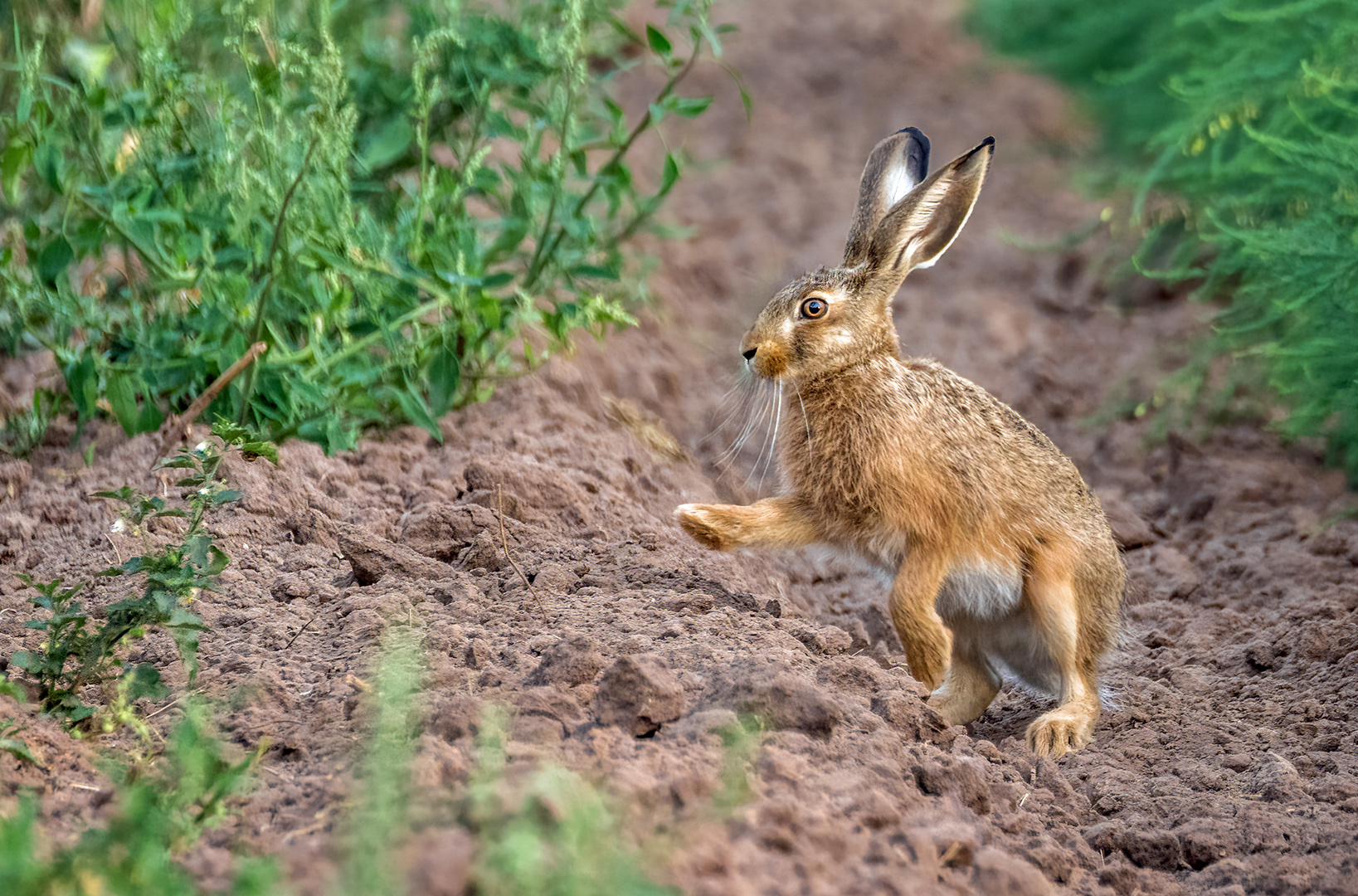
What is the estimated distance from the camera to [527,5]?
15.7 ft

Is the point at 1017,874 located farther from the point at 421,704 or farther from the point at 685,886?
the point at 421,704

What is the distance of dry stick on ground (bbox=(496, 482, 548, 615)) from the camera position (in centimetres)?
315

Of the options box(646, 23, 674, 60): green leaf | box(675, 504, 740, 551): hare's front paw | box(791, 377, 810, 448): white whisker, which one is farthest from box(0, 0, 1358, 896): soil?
box(646, 23, 674, 60): green leaf

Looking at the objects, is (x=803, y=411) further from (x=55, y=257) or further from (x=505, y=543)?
(x=55, y=257)

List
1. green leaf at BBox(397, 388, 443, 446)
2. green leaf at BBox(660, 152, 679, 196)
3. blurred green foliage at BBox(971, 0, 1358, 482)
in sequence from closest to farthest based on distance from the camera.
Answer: green leaf at BBox(397, 388, 443, 446)
green leaf at BBox(660, 152, 679, 196)
blurred green foliage at BBox(971, 0, 1358, 482)

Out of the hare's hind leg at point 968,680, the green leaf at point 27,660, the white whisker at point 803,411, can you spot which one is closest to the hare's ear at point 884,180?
the white whisker at point 803,411

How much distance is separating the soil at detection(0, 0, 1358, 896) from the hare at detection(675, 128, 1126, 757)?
208 millimetres

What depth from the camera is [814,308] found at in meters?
3.64

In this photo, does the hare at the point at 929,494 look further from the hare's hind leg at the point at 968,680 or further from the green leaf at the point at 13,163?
the green leaf at the point at 13,163

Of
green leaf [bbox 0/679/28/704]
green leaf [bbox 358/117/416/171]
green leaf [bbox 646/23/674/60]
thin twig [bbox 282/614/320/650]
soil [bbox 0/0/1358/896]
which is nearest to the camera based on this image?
soil [bbox 0/0/1358/896]

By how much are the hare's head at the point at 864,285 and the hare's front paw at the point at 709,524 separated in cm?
46

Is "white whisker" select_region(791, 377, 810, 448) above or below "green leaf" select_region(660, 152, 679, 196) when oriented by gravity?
below

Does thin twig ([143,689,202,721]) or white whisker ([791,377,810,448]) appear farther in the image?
white whisker ([791,377,810,448])

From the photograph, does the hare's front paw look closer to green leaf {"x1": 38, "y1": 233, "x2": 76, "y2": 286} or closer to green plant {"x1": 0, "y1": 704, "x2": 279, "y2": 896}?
green plant {"x1": 0, "y1": 704, "x2": 279, "y2": 896}
